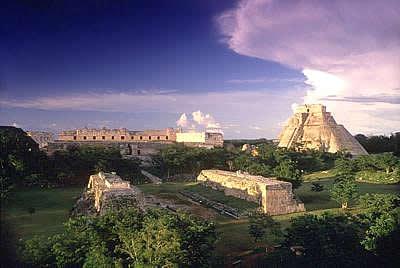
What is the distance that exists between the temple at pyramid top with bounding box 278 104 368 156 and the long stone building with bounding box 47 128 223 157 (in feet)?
25.2

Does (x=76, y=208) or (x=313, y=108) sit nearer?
(x=76, y=208)

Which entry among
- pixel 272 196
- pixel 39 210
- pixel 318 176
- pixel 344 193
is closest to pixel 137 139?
pixel 318 176

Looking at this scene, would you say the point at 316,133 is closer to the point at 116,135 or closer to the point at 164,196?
the point at 116,135

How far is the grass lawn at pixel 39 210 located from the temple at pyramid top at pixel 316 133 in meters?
24.3

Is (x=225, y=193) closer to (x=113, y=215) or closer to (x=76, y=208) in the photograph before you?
(x=76, y=208)

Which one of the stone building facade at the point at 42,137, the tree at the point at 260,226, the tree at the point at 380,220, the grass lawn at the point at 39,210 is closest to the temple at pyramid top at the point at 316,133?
the stone building facade at the point at 42,137

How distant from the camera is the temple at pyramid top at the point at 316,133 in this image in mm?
37344

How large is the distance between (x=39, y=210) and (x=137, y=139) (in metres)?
27.9

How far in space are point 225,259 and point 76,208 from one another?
7295 millimetres

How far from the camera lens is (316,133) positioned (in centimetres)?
3962

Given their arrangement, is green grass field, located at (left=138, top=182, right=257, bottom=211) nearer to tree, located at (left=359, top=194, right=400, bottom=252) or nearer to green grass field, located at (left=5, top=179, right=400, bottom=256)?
green grass field, located at (left=5, top=179, right=400, bottom=256)

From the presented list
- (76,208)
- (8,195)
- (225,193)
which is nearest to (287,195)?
(225,193)

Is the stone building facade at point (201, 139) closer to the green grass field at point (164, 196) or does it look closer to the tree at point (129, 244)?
the green grass field at point (164, 196)

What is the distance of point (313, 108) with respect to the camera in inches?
1666
